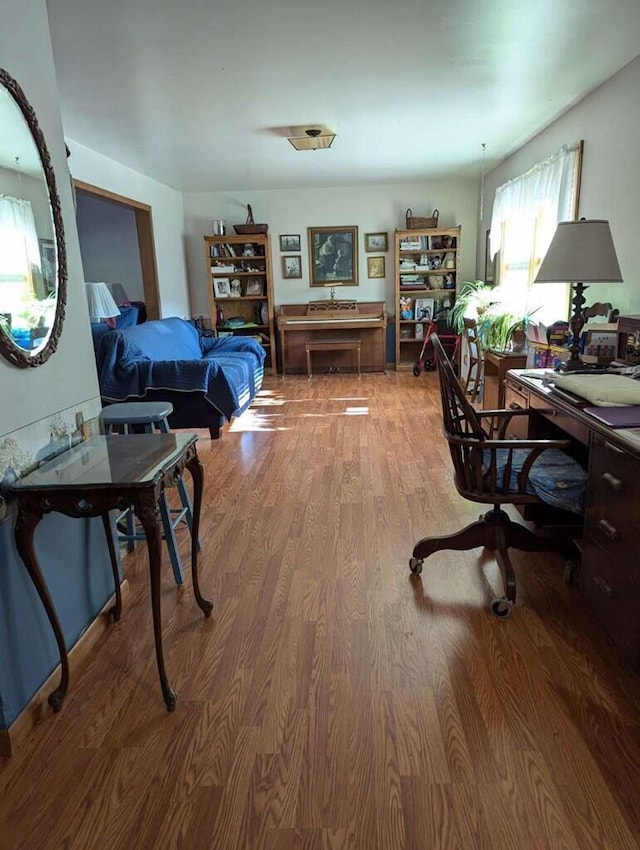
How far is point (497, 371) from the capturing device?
12.9ft

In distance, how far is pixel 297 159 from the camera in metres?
5.13

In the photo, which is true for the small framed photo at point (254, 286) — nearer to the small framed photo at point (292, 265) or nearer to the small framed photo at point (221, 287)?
the small framed photo at point (221, 287)

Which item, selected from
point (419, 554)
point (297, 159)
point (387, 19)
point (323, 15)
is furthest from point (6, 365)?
point (297, 159)

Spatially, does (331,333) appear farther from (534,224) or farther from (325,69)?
(325,69)

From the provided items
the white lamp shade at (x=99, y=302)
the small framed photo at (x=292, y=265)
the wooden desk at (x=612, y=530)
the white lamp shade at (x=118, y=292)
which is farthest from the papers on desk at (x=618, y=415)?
the white lamp shade at (x=118, y=292)

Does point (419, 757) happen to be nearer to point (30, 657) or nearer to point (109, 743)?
point (109, 743)

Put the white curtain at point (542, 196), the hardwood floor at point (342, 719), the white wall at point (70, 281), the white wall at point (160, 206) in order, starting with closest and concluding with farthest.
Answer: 1. the hardwood floor at point (342, 719)
2. the white wall at point (70, 281)
3. the white curtain at point (542, 196)
4. the white wall at point (160, 206)

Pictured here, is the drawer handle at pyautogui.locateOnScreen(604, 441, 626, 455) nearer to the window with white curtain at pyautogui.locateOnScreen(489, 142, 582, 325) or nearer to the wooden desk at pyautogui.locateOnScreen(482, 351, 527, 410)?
the wooden desk at pyautogui.locateOnScreen(482, 351, 527, 410)

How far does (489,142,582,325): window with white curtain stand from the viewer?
388 cm

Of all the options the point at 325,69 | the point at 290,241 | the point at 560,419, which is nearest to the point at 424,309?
the point at 290,241

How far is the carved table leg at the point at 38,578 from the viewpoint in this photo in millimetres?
1483

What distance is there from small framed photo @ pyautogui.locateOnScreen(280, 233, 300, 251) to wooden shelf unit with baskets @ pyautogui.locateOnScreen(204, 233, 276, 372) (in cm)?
31

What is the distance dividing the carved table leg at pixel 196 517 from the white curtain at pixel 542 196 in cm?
332

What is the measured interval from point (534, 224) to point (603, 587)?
3.73m
